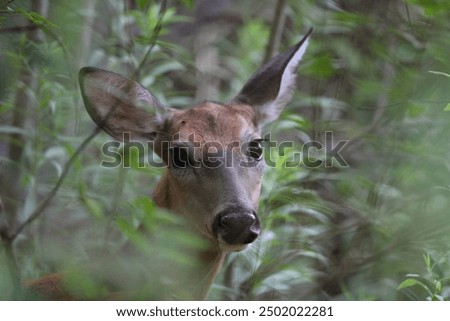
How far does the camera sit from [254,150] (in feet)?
13.2

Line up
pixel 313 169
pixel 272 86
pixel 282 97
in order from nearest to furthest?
1. pixel 272 86
2. pixel 282 97
3. pixel 313 169

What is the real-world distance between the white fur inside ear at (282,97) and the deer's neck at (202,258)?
61cm

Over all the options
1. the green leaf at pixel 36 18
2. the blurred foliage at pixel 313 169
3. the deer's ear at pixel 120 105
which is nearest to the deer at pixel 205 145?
the deer's ear at pixel 120 105

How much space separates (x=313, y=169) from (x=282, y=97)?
535 mm

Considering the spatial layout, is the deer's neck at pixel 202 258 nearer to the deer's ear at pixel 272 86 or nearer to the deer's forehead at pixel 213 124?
the deer's forehead at pixel 213 124

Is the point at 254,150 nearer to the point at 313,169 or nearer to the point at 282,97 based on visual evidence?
the point at 282,97

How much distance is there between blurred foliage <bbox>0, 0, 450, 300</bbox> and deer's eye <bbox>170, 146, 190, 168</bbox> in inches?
5.7

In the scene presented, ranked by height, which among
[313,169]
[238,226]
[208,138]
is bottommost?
[313,169]

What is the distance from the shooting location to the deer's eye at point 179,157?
3959 millimetres

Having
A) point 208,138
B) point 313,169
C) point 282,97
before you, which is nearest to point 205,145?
point 208,138

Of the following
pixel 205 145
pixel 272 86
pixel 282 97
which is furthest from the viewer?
pixel 282 97
